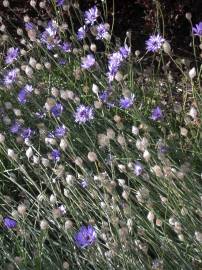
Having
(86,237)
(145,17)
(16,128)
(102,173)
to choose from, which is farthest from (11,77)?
(145,17)

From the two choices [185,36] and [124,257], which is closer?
[124,257]

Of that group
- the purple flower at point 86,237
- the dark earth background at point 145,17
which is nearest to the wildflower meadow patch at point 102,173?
the purple flower at point 86,237

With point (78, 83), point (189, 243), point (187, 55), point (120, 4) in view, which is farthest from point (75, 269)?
point (120, 4)

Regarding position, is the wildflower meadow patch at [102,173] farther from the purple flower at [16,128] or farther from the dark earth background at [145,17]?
the dark earth background at [145,17]

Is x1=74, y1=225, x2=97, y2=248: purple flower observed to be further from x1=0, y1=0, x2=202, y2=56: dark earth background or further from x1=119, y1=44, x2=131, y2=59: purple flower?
x1=0, y1=0, x2=202, y2=56: dark earth background

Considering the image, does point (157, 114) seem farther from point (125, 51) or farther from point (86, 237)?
point (86, 237)

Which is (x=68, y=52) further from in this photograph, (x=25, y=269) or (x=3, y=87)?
(x=25, y=269)
